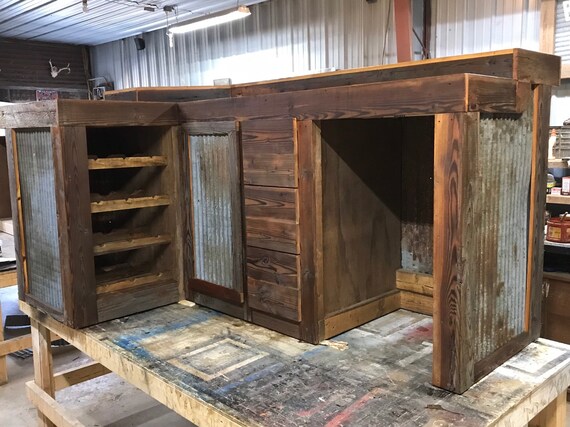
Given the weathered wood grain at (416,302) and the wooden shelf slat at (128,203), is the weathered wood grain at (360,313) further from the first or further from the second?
the wooden shelf slat at (128,203)

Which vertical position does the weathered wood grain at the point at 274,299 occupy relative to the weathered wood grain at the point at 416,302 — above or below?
above

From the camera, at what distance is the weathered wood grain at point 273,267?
199 centimetres

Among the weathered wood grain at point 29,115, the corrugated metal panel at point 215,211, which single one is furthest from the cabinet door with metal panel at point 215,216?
the weathered wood grain at point 29,115

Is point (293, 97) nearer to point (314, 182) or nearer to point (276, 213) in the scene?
point (314, 182)

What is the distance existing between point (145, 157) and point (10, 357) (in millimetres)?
Result: 2608

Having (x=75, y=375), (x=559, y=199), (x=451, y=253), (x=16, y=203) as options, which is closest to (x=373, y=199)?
(x=451, y=253)

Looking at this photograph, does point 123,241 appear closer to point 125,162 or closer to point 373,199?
point 125,162

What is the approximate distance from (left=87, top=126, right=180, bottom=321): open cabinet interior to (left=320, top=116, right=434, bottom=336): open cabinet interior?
854 mm

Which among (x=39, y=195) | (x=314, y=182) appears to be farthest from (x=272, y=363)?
(x=39, y=195)

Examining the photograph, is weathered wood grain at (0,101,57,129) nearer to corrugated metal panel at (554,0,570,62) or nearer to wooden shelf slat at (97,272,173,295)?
wooden shelf slat at (97,272,173,295)

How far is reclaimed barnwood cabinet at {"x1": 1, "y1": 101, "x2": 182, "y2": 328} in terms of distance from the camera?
2.17 metres

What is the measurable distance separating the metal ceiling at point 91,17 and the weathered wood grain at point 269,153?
5.19 meters

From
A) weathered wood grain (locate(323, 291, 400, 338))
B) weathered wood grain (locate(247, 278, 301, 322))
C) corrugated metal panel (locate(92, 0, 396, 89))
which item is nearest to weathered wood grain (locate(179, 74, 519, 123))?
weathered wood grain (locate(247, 278, 301, 322))

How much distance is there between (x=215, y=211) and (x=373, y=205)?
0.67 metres
